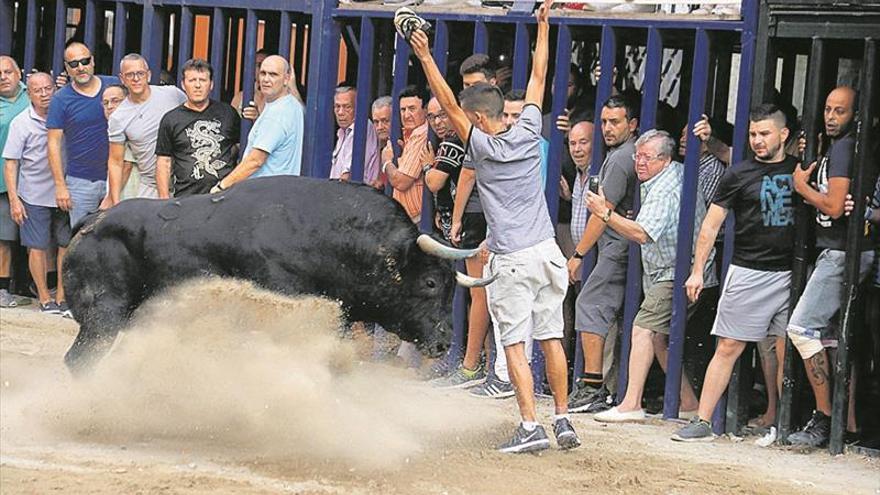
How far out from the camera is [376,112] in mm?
11000

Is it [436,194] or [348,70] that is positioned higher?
[348,70]

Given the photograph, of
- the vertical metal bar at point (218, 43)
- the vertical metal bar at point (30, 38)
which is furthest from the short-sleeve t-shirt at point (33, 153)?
the vertical metal bar at point (218, 43)

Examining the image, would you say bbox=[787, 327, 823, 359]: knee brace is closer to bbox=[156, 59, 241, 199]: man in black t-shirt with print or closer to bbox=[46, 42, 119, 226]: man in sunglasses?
bbox=[156, 59, 241, 199]: man in black t-shirt with print

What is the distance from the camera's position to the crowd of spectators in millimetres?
8328

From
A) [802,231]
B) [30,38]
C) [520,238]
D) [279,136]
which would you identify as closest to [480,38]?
[279,136]

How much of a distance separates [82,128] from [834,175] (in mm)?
6083

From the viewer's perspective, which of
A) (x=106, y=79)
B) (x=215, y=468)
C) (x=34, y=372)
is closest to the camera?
(x=215, y=468)

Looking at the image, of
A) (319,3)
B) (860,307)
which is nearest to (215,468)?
(860,307)

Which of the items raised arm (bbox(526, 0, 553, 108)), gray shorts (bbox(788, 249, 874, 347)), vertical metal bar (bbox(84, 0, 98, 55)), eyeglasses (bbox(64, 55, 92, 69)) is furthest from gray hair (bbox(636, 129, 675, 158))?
vertical metal bar (bbox(84, 0, 98, 55))

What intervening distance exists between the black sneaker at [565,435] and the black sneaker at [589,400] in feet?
4.51

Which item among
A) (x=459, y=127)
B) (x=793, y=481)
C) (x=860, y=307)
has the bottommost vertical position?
(x=793, y=481)

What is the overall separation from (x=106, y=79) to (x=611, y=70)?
437 cm

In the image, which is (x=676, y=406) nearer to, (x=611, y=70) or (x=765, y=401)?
(x=765, y=401)

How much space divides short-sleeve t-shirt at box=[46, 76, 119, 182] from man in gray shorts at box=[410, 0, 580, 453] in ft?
15.5
